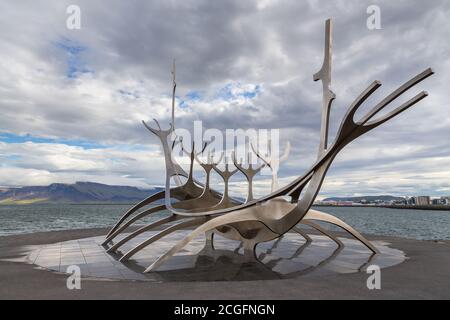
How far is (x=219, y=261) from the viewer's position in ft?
46.5

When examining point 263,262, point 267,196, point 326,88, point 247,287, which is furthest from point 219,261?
point 326,88

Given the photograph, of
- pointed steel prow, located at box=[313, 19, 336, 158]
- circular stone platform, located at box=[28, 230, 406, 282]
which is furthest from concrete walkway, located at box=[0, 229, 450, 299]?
pointed steel prow, located at box=[313, 19, 336, 158]

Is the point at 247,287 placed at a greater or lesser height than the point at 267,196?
lesser

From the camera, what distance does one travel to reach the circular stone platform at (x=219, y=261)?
11578 mm

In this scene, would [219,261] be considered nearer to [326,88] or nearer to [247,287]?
[247,287]

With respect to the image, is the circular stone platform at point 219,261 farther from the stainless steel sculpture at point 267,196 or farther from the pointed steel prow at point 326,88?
the pointed steel prow at point 326,88

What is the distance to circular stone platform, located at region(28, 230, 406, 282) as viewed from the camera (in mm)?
11578

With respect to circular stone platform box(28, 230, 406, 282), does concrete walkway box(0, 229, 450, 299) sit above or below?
above

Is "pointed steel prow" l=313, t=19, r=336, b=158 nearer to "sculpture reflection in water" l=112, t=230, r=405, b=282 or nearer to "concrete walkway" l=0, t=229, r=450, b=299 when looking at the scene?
"sculpture reflection in water" l=112, t=230, r=405, b=282

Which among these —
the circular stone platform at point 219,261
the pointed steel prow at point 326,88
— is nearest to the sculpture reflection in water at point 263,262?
the circular stone platform at point 219,261

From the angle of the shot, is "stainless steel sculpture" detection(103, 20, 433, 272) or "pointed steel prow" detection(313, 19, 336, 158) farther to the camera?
"pointed steel prow" detection(313, 19, 336, 158)

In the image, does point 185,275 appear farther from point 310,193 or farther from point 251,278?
point 310,193

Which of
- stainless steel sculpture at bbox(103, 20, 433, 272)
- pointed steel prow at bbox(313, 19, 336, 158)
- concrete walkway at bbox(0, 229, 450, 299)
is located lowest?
concrete walkway at bbox(0, 229, 450, 299)
